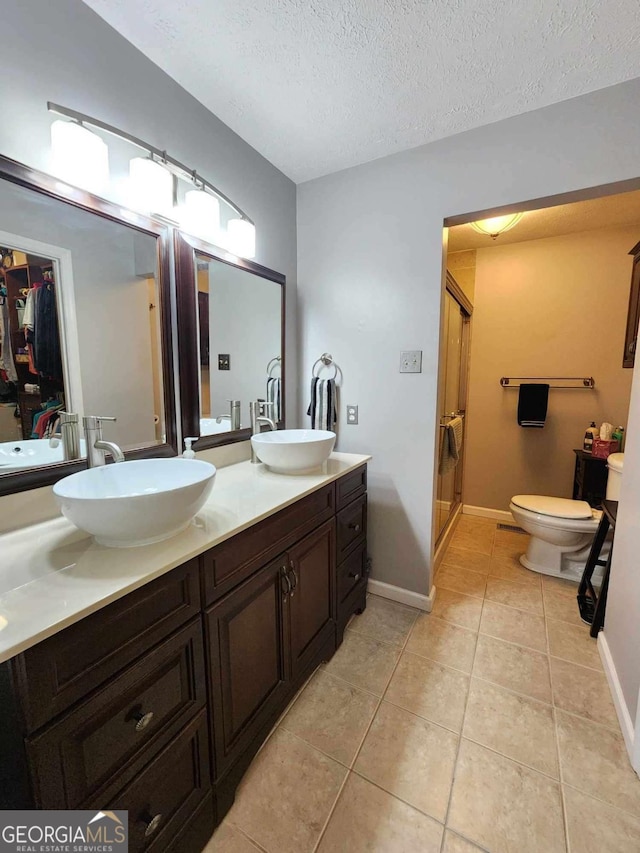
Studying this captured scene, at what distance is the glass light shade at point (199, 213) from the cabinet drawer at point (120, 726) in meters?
1.46

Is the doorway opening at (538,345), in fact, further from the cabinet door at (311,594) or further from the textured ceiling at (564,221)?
the cabinet door at (311,594)

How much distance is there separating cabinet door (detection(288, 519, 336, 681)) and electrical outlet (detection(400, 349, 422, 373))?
0.89 metres

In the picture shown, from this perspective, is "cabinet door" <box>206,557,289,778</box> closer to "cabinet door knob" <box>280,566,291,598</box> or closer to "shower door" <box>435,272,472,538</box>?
"cabinet door knob" <box>280,566,291,598</box>

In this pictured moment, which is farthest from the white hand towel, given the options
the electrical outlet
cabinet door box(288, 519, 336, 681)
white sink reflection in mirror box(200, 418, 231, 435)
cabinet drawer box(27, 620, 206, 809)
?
cabinet drawer box(27, 620, 206, 809)

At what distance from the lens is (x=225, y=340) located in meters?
1.66

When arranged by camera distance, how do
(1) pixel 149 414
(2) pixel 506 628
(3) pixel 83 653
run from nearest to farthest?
(3) pixel 83 653 → (1) pixel 149 414 → (2) pixel 506 628

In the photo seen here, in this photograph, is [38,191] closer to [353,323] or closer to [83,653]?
[83,653]

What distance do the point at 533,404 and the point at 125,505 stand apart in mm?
3003

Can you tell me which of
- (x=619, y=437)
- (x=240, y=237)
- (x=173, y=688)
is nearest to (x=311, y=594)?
(x=173, y=688)

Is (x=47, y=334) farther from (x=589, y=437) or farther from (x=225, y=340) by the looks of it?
(x=589, y=437)

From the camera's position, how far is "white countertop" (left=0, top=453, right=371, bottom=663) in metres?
0.62

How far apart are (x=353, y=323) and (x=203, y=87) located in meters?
1.17

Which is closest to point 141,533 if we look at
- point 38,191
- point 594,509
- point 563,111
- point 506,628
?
point 38,191

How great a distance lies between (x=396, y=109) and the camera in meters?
1.51
